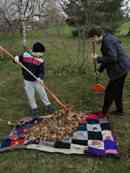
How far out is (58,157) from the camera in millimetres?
4016

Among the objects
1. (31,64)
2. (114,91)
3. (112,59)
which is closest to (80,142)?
(114,91)

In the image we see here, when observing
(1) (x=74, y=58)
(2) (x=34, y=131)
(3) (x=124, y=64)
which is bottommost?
(1) (x=74, y=58)

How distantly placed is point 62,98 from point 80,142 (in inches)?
81.4

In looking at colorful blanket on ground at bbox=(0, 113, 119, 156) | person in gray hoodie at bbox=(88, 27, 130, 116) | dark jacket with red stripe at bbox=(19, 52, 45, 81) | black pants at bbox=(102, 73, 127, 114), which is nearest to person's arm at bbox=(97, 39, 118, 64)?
person in gray hoodie at bbox=(88, 27, 130, 116)

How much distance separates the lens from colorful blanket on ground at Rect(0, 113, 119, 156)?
4.04 m

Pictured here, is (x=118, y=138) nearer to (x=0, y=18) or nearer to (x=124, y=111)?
(x=124, y=111)

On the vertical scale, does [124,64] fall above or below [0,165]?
above

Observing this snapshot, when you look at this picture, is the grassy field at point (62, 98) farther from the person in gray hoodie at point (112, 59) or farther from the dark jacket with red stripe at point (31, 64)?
the dark jacket with red stripe at point (31, 64)

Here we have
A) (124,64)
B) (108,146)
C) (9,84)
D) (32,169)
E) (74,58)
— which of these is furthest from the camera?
(74,58)

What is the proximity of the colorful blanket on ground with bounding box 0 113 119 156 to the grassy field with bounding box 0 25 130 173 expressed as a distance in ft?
0.28

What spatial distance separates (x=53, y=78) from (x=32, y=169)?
12.6ft

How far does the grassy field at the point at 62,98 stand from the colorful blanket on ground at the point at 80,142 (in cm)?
9

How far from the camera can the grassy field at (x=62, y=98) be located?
12.5ft

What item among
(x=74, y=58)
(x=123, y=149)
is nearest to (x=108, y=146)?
(x=123, y=149)
